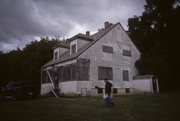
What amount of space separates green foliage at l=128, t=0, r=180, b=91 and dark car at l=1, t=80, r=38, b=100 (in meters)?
15.8

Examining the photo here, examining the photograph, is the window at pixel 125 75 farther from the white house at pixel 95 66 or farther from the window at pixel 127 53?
the window at pixel 127 53

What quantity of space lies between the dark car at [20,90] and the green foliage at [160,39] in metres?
15.8

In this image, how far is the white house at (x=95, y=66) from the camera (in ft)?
63.5

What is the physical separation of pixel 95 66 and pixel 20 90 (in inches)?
364

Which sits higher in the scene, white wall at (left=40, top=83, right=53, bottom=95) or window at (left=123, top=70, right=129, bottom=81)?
window at (left=123, top=70, right=129, bottom=81)

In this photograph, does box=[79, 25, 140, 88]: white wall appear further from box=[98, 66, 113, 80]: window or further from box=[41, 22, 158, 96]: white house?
box=[98, 66, 113, 80]: window

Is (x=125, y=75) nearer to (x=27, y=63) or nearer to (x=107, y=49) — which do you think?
(x=107, y=49)

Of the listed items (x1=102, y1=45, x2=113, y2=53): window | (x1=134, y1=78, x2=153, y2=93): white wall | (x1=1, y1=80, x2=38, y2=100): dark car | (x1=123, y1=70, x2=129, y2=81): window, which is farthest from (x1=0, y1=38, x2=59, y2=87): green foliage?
(x1=134, y1=78, x2=153, y2=93): white wall

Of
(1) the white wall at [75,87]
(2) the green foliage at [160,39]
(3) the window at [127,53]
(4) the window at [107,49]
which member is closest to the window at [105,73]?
(1) the white wall at [75,87]

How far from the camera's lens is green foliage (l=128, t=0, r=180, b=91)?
22.7m

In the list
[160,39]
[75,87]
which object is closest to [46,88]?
[75,87]

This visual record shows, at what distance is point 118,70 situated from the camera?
2281 cm

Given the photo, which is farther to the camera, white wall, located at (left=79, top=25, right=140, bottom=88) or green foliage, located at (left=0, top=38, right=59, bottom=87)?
green foliage, located at (left=0, top=38, right=59, bottom=87)

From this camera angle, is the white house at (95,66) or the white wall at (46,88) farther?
the white wall at (46,88)
